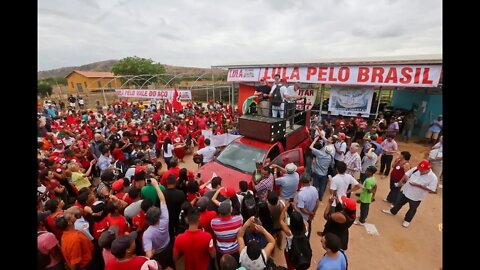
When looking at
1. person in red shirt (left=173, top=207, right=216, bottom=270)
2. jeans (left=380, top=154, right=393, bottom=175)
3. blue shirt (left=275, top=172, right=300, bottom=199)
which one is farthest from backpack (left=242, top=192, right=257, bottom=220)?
jeans (left=380, top=154, right=393, bottom=175)

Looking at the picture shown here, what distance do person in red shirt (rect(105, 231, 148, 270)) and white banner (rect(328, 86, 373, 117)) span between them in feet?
38.4

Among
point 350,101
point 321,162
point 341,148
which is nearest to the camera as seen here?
point 321,162

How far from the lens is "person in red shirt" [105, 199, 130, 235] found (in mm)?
3018

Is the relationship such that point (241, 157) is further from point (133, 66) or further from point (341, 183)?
point (133, 66)

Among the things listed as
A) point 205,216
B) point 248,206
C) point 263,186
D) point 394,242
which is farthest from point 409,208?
point 205,216

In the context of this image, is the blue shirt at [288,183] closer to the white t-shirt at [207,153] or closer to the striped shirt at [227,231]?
the striped shirt at [227,231]

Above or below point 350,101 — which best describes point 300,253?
below

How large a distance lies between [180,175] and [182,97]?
38.9ft

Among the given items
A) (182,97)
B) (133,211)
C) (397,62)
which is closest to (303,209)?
(133,211)

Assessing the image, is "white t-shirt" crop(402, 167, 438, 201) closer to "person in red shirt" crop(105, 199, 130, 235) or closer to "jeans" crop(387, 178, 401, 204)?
"jeans" crop(387, 178, 401, 204)

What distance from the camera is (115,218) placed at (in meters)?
3.07

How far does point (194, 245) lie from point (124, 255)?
30.6 inches

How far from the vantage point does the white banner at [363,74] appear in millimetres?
9211
